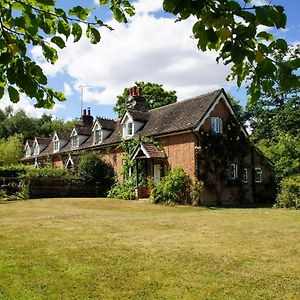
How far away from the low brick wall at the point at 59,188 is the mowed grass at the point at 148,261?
17252 millimetres

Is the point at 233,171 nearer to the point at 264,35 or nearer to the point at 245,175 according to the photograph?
the point at 245,175

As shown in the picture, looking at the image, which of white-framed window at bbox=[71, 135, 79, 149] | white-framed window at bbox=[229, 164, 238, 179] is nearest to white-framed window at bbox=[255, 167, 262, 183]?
white-framed window at bbox=[229, 164, 238, 179]

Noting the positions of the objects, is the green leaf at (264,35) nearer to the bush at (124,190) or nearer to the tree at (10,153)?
the bush at (124,190)

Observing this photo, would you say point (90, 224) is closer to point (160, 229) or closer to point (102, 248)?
point (160, 229)

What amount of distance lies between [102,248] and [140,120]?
24.8 meters

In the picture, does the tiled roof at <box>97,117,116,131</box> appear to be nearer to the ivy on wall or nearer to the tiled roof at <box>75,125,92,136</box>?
the tiled roof at <box>75,125,92,136</box>

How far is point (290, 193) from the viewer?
24.7 meters

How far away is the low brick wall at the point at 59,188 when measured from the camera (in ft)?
105

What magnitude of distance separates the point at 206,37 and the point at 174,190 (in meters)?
25.0

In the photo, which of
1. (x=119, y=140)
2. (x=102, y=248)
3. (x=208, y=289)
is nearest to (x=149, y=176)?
(x=119, y=140)

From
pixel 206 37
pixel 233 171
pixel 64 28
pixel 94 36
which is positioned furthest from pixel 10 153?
pixel 206 37

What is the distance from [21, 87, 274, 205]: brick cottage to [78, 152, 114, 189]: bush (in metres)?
0.76

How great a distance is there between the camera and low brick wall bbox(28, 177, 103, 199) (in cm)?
3216

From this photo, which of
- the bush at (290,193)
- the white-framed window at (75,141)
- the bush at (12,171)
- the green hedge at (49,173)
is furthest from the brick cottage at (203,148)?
the bush at (12,171)
